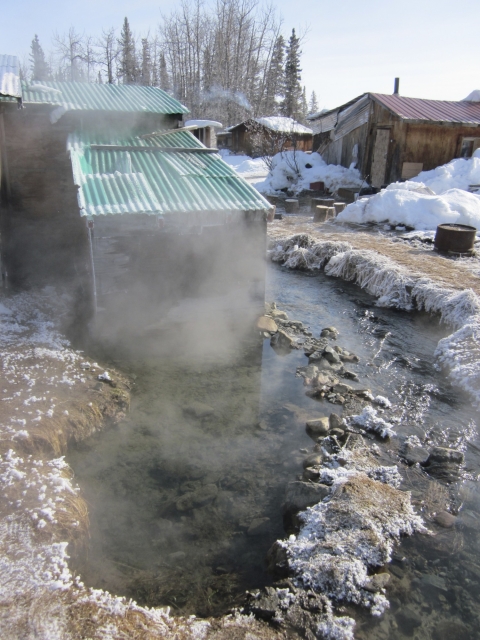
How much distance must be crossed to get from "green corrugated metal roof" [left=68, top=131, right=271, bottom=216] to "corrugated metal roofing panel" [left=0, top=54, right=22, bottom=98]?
1432 mm

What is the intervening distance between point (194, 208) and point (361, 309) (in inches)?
194

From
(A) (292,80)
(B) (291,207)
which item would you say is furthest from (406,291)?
(A) (292,80)

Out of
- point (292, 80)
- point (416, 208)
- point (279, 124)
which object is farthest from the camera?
point (292, 80)

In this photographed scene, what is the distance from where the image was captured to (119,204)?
795 cm

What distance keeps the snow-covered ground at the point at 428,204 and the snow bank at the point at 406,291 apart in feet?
11.7

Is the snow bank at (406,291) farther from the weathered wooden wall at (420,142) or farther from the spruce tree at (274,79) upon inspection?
the spruce tree at (274,79)

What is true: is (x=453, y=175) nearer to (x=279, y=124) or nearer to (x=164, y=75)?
(x=279, y=124)

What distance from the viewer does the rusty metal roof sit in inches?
797

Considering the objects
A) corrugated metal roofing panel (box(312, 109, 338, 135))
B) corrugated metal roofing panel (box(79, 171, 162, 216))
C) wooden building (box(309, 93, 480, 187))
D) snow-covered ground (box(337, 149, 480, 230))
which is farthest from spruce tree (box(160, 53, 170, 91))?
corrugated metal roofing panel (box(79, 171, 162, 216))

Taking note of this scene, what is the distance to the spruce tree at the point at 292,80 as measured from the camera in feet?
156

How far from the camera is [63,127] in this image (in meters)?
10.9

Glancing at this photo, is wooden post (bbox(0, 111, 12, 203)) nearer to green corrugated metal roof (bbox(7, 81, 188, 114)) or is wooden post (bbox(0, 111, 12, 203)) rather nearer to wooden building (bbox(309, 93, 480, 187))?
green corrugated metal roof (bbox(7, 81, 188, 114))

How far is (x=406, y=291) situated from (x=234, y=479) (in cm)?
722

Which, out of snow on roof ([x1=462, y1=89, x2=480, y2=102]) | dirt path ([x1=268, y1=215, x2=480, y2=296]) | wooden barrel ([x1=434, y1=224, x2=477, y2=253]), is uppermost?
snow on roof ([x1=462, y1=89, x2=480, y2=102])
